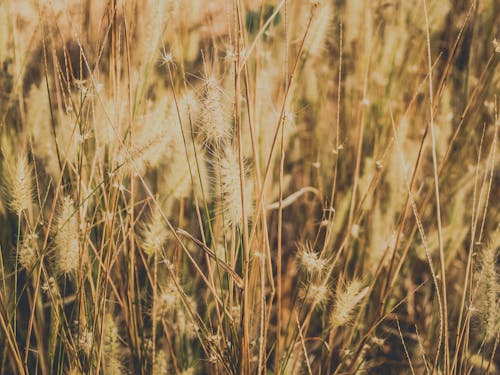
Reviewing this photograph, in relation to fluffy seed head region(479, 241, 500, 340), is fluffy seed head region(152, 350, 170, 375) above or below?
below

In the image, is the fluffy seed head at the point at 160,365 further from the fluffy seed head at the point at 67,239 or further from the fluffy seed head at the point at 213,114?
the fluffy seed head at the point at 213,114

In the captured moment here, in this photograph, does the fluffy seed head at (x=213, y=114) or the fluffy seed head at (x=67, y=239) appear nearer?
the fluffy seed head at (x=213, y=114)

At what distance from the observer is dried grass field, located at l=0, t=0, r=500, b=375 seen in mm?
639

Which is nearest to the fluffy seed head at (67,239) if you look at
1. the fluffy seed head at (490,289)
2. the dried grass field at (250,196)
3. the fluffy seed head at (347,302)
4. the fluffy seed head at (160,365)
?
the dried grass field at (250,196)

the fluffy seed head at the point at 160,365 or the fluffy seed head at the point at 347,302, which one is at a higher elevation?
the fluffy seed head at the point at 347,302

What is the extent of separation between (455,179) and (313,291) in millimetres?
507

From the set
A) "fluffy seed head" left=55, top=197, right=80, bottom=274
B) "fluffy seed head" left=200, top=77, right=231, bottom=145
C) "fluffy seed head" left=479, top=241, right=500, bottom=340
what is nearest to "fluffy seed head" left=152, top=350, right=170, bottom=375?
"fluffy seed head" left=55, top=197, right=80, bottom=274

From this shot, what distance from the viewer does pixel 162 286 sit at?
31.5 inches

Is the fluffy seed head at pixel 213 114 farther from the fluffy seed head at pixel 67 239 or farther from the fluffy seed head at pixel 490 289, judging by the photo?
the fluffy seed head at pixel 490 289

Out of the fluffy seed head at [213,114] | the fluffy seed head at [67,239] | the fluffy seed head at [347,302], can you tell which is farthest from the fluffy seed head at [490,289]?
the fluffy seed head at [67,239]

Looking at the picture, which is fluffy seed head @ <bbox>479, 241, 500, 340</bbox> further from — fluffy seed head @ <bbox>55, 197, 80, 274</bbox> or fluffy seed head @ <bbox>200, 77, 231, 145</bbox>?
fluffy seed head @ <bbox>55, 197, 80, 274</bbox>

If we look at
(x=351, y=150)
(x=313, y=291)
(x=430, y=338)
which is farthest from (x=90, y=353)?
(x=351, y=150)

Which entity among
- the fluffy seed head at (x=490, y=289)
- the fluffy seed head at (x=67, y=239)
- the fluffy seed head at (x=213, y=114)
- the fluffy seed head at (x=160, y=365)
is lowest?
the fluffy seed head at (x=160, y=365)

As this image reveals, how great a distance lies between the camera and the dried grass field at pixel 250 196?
0.64m
